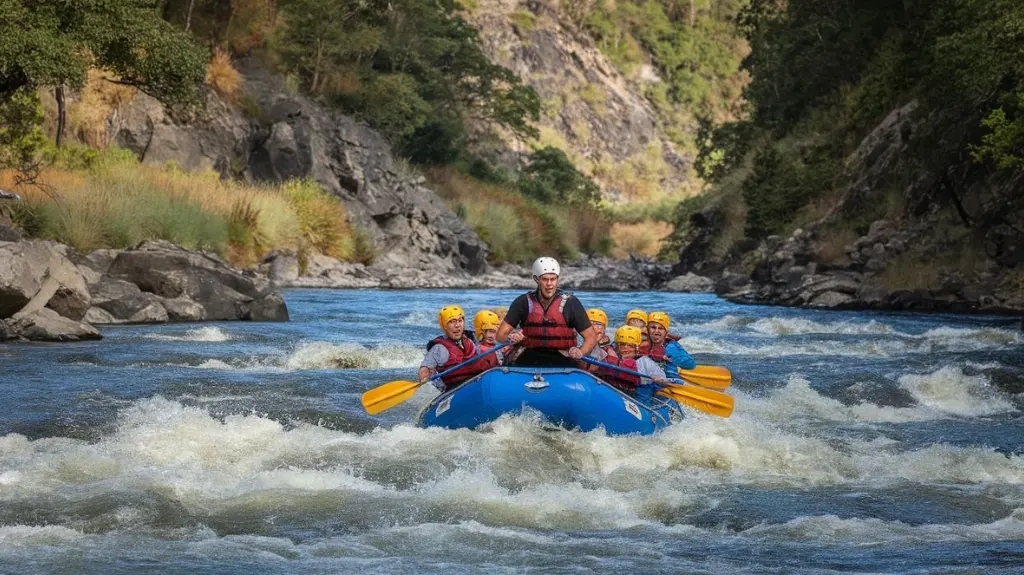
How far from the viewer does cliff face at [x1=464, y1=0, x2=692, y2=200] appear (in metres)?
88.4

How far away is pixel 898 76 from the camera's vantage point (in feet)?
97.2

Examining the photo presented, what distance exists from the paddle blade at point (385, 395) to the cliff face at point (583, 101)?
7404 centimetres

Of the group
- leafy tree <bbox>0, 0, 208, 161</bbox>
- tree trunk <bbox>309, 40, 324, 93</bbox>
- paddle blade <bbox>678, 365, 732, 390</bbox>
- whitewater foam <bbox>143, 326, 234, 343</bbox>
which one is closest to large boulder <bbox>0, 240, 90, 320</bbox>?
whitewater foam <bbox>143, 326, 234, 343</bbox>

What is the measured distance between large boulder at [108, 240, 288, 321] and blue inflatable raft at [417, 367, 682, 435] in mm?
10409

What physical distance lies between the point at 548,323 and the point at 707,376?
1.84m

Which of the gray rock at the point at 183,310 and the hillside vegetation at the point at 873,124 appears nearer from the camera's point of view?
the gray rock at the point at 183,310

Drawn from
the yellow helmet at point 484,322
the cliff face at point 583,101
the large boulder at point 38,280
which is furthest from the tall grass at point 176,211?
the cliff face at point 583,101

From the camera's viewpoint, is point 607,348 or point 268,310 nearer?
point 607,348

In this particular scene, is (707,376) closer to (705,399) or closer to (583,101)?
(705,399)

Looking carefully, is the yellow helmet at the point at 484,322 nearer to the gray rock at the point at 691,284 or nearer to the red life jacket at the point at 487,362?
the red life jacket at the point at 487,362

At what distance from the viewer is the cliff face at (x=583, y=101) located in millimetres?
88375

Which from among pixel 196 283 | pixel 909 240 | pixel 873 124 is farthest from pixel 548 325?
pixel 873 124

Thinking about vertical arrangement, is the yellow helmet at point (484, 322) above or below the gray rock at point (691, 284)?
above

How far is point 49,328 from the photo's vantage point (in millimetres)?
15109
